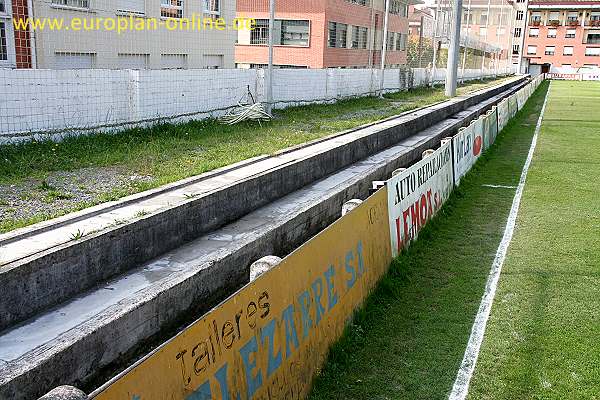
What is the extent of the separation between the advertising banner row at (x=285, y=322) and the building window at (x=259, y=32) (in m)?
28.0

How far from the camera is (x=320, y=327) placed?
529 cm

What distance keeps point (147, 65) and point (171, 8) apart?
2276 millimetres

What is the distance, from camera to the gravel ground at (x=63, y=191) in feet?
23.9

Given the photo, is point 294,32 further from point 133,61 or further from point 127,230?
point 127,230

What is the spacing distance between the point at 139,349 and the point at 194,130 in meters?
9.12

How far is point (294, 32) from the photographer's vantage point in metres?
35.2

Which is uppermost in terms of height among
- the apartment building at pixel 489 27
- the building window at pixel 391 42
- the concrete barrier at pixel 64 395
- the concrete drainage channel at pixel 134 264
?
the apartment building at pixel 489 27

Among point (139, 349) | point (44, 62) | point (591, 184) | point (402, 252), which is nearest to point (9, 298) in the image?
point (139, 349)

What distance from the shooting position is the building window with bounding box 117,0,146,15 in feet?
57.9

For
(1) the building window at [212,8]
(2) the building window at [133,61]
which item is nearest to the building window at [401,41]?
(1) the building window at [212,8]

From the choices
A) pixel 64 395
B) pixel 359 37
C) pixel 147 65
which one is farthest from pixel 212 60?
pixel 64 395

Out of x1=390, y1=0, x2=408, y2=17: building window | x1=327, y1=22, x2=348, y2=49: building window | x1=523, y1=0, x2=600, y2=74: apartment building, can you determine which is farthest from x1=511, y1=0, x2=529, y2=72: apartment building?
x1=327, y1=22, x2=348, y2=49: building window

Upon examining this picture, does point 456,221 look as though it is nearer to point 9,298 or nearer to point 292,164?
point 292,164

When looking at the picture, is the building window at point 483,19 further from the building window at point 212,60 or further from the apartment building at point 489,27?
the building window at point 212,60
